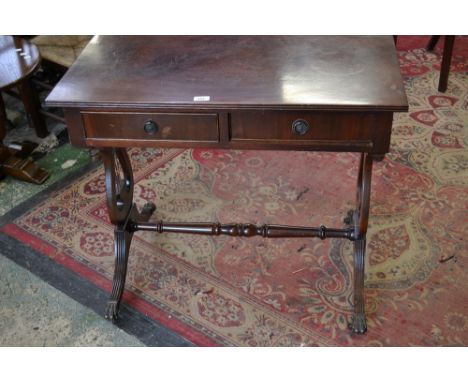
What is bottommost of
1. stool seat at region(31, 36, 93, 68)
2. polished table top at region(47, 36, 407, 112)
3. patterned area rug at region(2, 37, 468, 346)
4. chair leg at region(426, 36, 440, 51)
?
patterned area rug at region(2, 37, 468, 346)

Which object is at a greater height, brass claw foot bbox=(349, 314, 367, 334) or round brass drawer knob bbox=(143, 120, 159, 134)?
round brass drawer knob bbox=(143, 120, 159, 134)

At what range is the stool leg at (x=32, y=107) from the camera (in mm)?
3123

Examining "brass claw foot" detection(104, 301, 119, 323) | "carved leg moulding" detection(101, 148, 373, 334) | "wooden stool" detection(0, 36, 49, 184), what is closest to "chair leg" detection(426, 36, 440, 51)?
"carved leg moulding" detection(101, 148, 373, 334)

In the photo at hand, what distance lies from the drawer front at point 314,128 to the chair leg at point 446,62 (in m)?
1.90

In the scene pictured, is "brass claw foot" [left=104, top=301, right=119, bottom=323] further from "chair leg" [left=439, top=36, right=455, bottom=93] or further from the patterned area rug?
"chair leg" [left=439, top=36, right=455, bottom=93]

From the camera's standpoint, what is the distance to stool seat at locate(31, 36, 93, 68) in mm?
3064

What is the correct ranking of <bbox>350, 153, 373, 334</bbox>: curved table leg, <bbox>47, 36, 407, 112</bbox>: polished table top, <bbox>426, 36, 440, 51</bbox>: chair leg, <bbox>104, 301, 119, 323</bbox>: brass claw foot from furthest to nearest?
<bbox>426, 36, 440, 51</bbox>: chair leg, <bbox>104, 301, 119, 323</bbox>: brass claw foot, <bbox>350, 153, 373, 334</bbox>: curved table leg, <bbox>47, 36, 407, 112</bbox>: polished table top

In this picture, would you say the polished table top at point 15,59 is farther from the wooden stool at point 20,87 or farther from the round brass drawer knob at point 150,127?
the round brass drawer knob at point 150,127

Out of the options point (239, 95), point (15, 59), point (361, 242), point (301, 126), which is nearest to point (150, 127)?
point (239, 95)

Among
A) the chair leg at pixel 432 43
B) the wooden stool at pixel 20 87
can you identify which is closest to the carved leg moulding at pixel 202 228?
the wooden stool at pixel 20 87

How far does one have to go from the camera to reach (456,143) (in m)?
3.09

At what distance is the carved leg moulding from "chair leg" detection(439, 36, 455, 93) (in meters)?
1.50

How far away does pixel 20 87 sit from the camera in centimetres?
312

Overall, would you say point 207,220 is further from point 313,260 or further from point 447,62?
point 447,62
